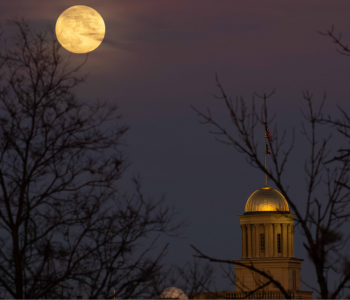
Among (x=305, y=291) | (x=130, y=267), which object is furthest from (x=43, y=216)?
(x=305, y=291)

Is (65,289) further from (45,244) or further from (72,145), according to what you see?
(72,145)

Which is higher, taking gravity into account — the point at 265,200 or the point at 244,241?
the point at 265,200

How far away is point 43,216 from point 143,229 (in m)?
2.00

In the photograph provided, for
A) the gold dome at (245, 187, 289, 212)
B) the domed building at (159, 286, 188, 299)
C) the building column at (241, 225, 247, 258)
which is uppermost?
the gold dome at (245, 187, 289, 212)

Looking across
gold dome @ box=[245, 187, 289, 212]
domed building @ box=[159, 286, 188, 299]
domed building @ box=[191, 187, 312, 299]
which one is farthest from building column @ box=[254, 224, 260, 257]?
domed building @ box=[159, 286, 188, 299]

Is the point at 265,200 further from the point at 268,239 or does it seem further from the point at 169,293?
the point at 169,293

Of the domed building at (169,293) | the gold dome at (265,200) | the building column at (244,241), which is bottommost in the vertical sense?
the domed building at (169,293)

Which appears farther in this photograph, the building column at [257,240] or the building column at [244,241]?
the building column at [257,240]

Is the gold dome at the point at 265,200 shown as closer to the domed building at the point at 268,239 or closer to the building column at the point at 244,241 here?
the domed building at the point at 268,239

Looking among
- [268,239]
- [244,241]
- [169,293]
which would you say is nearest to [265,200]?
[268,239]

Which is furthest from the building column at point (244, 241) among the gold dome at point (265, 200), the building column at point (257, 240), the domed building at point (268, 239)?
the gold dome at point (265, 200)

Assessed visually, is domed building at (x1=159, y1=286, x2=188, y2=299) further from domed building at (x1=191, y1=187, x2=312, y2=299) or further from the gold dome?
the gold dome

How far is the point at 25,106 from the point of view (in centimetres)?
1877

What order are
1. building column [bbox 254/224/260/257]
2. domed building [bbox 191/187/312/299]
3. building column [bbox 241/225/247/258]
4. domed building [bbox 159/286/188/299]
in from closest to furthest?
domed building [bbox 159/286/188/299]
domed building [bbox 191/187/312/299]
building column [bbox 241/225/247/258]
building column [bbox 254/224/260/257]
